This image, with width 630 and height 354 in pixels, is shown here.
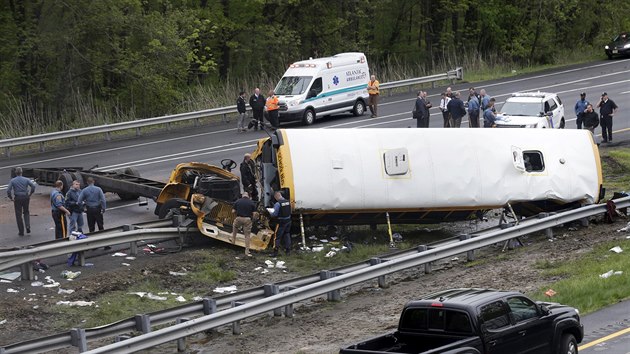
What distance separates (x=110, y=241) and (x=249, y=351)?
20.0 ft

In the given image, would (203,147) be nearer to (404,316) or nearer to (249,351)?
(249,351)

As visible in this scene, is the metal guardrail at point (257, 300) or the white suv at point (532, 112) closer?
the metal guardrail at point (257, 300)

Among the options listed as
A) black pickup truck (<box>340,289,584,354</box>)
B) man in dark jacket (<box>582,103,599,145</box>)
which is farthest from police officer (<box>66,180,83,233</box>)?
man in dark jacket (<box>582,103,599,145</box>)

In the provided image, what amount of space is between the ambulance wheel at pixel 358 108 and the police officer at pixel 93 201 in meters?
18.5

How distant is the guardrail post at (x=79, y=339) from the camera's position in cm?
1520

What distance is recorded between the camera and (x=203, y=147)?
3469 cm

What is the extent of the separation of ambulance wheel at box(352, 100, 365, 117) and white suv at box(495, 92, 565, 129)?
7215mm

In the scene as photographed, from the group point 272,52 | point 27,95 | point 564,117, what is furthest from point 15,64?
point 564,117

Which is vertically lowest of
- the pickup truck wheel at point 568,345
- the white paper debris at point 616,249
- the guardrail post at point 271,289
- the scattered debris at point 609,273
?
the white paper debris at point 616,249

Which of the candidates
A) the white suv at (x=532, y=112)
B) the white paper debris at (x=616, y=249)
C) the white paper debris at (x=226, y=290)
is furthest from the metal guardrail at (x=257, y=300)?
the white suv at (x=532, y=112)

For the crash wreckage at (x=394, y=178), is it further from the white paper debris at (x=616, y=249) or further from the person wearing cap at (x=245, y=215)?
the white paper debris at (x=616, y=249)

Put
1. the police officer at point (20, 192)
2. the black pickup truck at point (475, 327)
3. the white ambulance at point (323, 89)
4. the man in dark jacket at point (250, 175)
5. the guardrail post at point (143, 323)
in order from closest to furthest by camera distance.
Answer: the black pickup truck at point (475, 327), the guardrail post at point (143, 323), the police officer at point (20, 192), the man in dark jacket at point (250, 175), the white ambulance at point (323, 89)

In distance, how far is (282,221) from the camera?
22516 mm

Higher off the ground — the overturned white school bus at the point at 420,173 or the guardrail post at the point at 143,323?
the overturned white school bus at the point at 420,173
